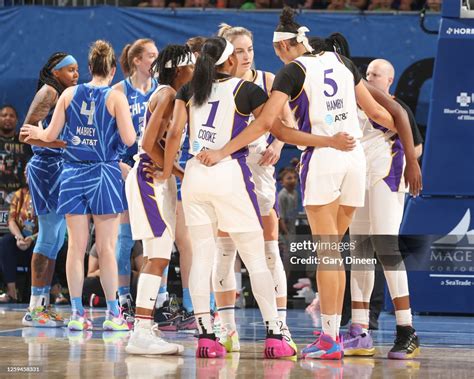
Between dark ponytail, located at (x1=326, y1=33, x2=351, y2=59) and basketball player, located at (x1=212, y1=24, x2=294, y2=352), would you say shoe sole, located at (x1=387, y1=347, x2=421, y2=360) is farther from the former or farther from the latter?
dark ponytail, located at (x1=326, y1=33, x2=351, y2=59)

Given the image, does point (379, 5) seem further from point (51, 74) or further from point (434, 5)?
point (51, 74)

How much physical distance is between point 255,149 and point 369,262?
1.06 meters

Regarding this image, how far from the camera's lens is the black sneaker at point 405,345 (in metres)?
6.12

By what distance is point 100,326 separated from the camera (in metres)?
8.11

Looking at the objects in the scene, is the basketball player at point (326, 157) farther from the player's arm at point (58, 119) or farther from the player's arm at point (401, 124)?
the player's arm at point (58, 119)

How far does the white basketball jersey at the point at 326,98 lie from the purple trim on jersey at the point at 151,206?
1056 millimetres

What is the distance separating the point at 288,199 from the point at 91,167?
4246 millimetres

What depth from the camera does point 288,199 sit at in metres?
11.5

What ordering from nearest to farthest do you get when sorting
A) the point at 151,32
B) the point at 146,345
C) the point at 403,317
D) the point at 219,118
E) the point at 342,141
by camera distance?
1. the point at 342,141
2. the point at 219,118
3. the point at 146,345
4. the point at 403,317
5. the point at 151,32

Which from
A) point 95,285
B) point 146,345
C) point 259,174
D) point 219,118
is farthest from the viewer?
point 95,285

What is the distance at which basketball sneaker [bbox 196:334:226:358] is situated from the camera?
5.98m

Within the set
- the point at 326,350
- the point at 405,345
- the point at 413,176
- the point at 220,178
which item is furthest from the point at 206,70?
the point at 405,345

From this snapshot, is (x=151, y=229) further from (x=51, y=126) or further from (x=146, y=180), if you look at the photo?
(x=51, y=126)

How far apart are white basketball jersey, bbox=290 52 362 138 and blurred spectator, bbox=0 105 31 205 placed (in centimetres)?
594
